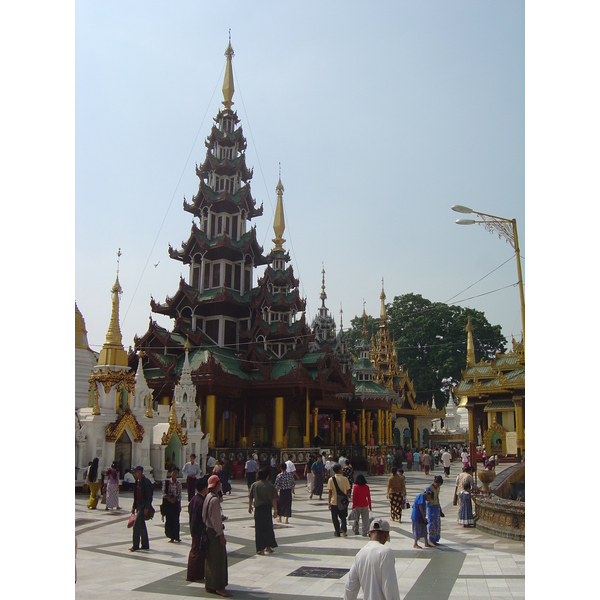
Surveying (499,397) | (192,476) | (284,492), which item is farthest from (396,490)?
(499,397)

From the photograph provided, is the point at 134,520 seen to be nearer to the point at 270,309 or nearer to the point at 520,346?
the point at 270,309

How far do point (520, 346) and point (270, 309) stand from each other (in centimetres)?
1574

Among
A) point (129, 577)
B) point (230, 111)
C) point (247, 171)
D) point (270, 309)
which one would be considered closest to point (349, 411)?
point (270, 309)

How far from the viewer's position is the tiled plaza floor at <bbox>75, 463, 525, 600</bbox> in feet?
27.0

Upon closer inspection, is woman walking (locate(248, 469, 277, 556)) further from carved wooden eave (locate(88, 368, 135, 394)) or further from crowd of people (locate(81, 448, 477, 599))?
carved wooden eave (locate(88, 368, 135, 394))

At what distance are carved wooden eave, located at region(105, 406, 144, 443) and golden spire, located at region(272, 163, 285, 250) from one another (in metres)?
26.0

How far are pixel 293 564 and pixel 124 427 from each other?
14284mm

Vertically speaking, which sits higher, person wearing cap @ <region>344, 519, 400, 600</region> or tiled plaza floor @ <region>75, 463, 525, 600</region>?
person wearing cap @ <region>344, 519, 400, 600</region>

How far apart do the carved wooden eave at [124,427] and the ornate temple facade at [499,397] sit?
22.5 m

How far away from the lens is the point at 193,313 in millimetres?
37594

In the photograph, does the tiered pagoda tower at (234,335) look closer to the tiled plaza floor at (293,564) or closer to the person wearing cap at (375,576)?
the tiled plaza floor at (293,564)

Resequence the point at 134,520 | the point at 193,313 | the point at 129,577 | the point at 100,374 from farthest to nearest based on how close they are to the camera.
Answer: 1. the point at 193,313
2. the point at 100,374
3. the point at 134,520
4. the point at 129,577

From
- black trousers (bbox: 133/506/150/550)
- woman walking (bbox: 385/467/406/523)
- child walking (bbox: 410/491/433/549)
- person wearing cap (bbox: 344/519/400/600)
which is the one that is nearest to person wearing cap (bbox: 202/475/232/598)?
black trousers (bbox: 133/506/150/550)

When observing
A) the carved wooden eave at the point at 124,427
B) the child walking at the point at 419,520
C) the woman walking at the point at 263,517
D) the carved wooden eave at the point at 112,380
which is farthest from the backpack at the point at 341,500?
the carved wooden eave at the point at 112,380
